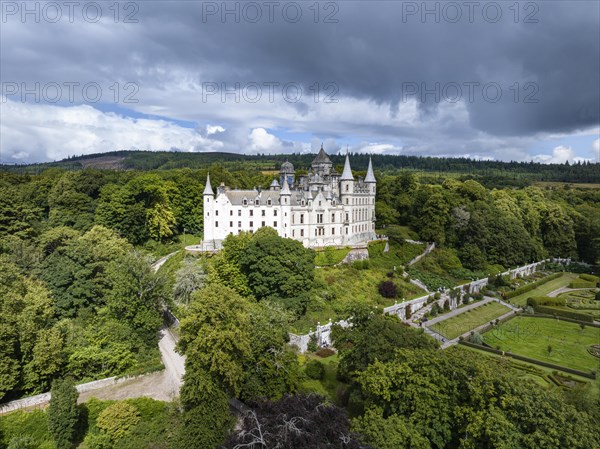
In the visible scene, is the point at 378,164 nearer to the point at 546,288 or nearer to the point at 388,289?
the point at 546,288

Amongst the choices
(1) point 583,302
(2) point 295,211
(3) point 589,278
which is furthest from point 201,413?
(3) point 589,278

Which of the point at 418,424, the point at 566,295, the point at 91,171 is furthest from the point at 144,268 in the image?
the point at 566,295

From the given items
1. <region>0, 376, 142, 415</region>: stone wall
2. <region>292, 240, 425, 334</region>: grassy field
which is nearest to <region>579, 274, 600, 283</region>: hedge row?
<region>292, 240, 425, 334</region>: grassy field

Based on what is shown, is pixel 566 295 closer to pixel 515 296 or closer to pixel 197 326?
pixel 515 296

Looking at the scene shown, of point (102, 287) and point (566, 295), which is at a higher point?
point (102, 287)

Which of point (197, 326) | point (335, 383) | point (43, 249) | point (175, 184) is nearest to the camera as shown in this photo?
point (197, 326)

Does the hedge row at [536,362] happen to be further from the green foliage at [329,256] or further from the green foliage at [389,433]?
the green foliage at [389,433]
